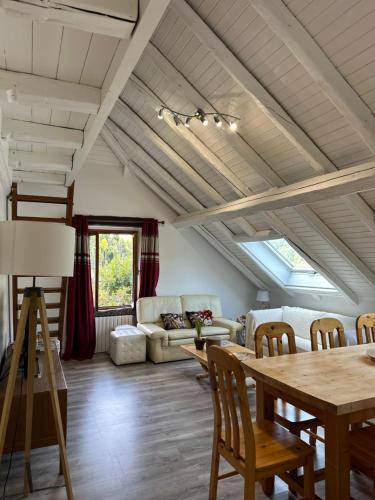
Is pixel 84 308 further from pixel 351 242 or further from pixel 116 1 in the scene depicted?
pixel 116 1

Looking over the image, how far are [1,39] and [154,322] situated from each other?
452 cm

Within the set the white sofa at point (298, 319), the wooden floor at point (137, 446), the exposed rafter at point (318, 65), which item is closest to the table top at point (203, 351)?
the wooden floor at point (137, 446)

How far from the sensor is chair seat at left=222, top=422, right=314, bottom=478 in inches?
67.1

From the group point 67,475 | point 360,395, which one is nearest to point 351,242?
point 360,395

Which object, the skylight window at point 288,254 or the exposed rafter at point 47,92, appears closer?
the exposed rafter at point 47,92

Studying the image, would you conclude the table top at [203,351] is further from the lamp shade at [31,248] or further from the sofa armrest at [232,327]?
the lamp shade at [31,248]

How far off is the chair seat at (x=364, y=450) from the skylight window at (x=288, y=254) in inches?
145

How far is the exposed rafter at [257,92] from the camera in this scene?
2.61 m

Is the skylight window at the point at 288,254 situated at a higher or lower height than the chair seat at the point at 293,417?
higher

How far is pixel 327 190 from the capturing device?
2.98m

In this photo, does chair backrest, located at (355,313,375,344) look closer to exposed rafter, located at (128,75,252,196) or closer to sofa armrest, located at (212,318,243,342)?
exposed rafter, located at (128,75,252,196)

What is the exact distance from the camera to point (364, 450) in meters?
1.88

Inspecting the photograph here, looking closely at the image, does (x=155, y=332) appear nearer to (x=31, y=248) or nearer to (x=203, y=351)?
(x=203, y=351)

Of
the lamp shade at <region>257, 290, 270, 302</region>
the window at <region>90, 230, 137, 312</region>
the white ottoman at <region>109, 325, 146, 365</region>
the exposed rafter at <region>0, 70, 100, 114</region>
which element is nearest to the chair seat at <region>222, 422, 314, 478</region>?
the exposed rafter at <region>0, 70, 100, 114</region>
